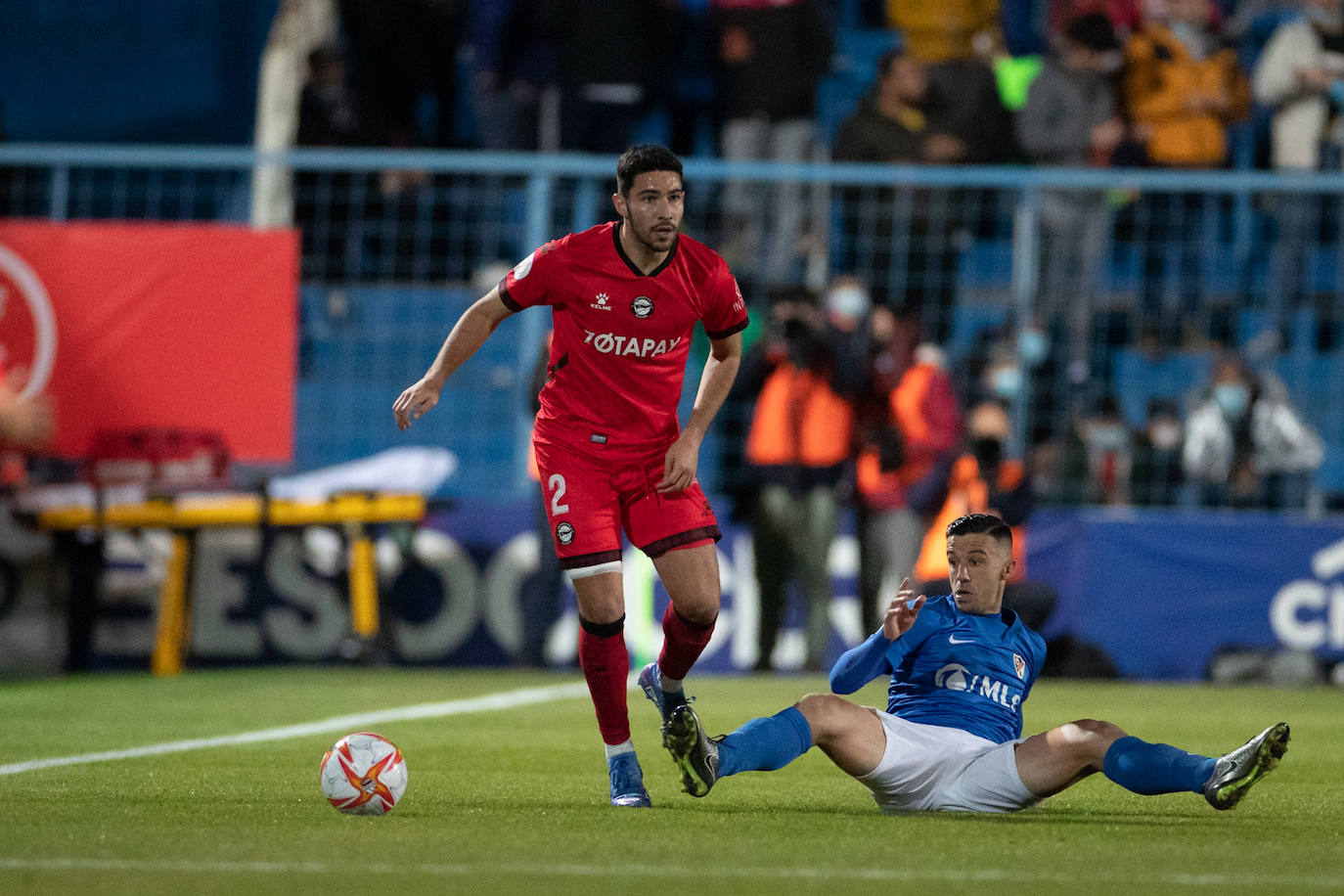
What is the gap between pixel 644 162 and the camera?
5883mm

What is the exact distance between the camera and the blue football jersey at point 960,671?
5.54 meters

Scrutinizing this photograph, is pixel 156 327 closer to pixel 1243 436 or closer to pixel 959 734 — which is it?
pixel 1243 436

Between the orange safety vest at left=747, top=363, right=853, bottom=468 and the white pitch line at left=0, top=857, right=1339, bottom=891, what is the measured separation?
313 inches

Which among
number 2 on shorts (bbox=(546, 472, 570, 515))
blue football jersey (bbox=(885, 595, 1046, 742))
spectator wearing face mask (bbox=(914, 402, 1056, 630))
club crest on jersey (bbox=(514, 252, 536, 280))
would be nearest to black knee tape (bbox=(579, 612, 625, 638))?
number 2 on shorts (bbox=(546, 472, 570, 515))

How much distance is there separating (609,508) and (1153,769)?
1.95 metres

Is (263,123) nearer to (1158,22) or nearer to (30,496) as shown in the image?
(30,496)

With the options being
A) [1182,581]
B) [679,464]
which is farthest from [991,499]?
[679,464]

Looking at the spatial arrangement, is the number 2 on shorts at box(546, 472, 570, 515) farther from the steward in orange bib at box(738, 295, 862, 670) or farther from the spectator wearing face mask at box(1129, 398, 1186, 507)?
the spectator wearing face mask at box(1129, 398, 1186, 507)

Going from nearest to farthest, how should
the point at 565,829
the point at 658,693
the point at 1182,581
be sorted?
1. the point at 565,829
2. the point at 658,693
3. the point at 1182,581

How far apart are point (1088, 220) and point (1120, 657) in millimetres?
3098

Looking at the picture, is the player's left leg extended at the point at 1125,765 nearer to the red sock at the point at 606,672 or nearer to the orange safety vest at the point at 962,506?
the red sock at the point at 606,672

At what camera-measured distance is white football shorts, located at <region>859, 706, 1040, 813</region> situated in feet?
17.6

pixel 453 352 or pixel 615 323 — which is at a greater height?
pixel 615 323

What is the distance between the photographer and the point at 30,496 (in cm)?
1228
